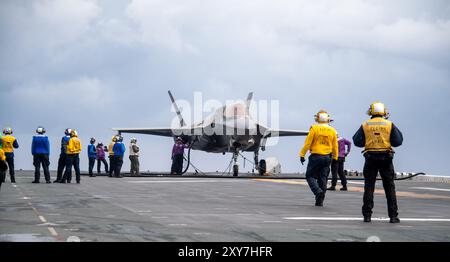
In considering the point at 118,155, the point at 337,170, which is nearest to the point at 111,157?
the point at 118,155

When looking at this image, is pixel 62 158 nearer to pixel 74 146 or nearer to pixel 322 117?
pixel 74 146

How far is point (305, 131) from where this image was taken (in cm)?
4962

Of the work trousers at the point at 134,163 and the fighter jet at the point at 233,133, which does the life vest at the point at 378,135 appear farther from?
the work trousers at the point at 134,163

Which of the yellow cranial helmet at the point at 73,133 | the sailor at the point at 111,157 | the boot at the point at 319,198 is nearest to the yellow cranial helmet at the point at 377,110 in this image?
the boot at the point at 319,198

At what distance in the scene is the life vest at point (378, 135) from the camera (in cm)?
1238

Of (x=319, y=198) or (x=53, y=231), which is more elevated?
(x=319, y=198)

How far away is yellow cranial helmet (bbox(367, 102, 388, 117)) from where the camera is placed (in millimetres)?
12555

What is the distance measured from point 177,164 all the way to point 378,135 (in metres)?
27.5

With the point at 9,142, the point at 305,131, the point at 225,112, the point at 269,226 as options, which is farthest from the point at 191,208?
the point at 305,131

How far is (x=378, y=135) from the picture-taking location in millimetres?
12406

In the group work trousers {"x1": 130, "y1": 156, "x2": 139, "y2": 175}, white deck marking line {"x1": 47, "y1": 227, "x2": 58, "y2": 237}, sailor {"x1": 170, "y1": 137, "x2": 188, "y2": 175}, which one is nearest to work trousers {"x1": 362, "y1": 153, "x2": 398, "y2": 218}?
white deck marking line {"x1": 47, "y1": 227, "x2": 58, "y2": 237}

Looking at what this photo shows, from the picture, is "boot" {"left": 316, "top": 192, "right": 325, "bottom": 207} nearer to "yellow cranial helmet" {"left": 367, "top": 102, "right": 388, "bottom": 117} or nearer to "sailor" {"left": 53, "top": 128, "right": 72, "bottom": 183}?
"yellow cranial helmet" {"left": 367, "top": 102, "right": 388, "bottom": 117}
